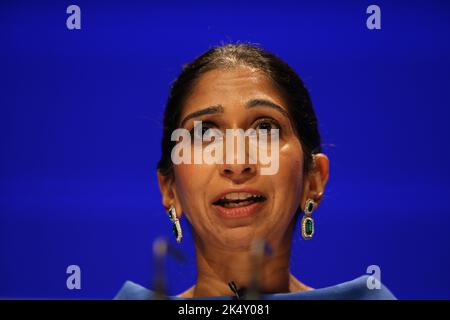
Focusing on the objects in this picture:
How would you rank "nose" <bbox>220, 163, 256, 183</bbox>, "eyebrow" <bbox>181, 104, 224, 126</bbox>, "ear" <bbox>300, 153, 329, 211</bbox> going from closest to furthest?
"nose" <bbox>220, 163, 256, 183</bbox>
"eyebrow" <bbox>181, 104, 224, 126</bbox>
"ear" <bbox>300, 153, 329, 211</bbox>

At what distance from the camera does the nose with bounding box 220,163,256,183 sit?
1.87m

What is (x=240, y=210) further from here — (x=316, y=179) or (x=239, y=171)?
(x=316, y=179)

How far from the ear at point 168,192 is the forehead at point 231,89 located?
8.1 inches

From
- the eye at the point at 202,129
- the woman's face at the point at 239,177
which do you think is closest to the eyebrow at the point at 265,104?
the woman's face at the point at 239,177

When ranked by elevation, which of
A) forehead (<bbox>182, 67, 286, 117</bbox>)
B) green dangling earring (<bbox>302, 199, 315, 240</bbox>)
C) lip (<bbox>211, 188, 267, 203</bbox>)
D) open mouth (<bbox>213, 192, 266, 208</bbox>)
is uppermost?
forehead (<bbox>182, 67, 286, 117</bbox>)

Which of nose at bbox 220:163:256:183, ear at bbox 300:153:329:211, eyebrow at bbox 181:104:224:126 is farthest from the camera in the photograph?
ear at bbox 300:153:329:211

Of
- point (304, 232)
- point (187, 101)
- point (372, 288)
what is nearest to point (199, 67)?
point (187, 101)

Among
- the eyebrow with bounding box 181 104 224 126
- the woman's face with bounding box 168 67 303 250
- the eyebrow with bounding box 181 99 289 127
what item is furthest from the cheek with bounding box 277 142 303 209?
the eyebrow with bounding box 181 104 224 126

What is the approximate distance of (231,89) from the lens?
198 cm

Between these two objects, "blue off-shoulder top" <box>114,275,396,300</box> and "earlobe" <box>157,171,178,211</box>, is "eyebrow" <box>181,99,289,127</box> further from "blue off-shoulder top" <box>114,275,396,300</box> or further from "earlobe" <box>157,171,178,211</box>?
"blue off-shoulder top" <box>114,275,396,300</box>

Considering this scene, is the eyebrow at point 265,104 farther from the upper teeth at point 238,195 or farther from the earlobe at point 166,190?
the earlobe at point 166,190

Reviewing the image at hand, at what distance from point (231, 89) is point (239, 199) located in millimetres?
308
